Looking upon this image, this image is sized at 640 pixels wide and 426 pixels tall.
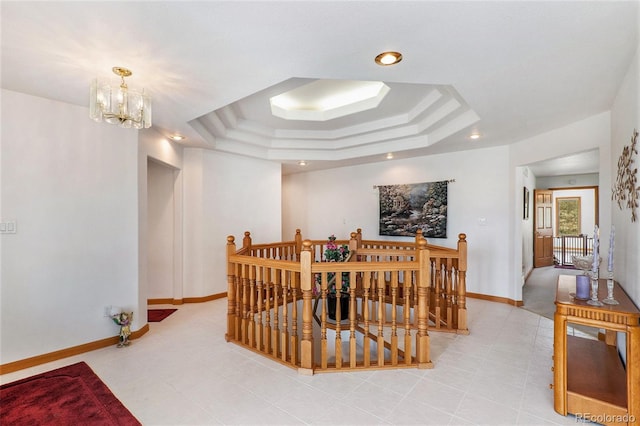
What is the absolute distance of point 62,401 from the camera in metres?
2.20

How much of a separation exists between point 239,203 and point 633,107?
4.97 m

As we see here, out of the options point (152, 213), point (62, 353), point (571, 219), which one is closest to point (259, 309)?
point (62, 353)

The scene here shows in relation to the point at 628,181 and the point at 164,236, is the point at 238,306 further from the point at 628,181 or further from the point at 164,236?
the point at 628,181

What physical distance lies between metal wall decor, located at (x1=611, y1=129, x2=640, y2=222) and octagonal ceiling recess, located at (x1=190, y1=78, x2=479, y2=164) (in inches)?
55.7

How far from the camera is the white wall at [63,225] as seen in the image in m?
2.65

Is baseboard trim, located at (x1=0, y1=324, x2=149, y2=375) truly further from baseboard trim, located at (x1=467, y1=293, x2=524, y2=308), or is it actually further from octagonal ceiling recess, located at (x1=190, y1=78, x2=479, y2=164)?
baseboard trim, located at (x1=467, y1=293, x2=524, y2=308)

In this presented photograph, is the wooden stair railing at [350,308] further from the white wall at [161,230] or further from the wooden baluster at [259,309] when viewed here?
the white wall at [161,230]

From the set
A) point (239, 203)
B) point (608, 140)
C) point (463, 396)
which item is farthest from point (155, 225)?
point (608, 140)

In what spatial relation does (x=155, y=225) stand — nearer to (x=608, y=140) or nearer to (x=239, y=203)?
(x=239, y=203)

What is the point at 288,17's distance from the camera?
165 centimetres

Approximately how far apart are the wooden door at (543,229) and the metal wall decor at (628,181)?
5766 mm

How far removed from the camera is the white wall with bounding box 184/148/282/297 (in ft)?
15.7

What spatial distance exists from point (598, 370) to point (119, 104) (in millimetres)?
4134

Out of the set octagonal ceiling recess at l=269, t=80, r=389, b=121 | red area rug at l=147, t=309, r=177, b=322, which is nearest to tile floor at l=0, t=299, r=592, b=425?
red area rug at l=147, t=309, r=177, b=322
